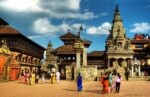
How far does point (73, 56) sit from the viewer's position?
225 feet

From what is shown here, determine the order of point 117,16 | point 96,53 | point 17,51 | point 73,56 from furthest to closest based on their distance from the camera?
point 96,53
point 117,16
point 73,56
point 17,51

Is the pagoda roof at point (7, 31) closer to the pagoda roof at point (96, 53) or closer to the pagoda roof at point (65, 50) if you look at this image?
the pagoda roof at point (65, 50)

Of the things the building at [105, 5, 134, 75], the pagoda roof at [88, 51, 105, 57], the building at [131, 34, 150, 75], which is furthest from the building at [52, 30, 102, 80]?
the building at [131, 34, 150, 75]

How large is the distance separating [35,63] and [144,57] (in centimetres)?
2763

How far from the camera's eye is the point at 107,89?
2514cm

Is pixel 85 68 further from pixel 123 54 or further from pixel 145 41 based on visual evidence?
pixel 145 41

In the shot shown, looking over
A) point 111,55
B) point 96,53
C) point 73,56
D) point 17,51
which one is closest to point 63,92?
point 17,51

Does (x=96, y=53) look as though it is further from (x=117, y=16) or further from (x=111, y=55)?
(x=111, y=55)

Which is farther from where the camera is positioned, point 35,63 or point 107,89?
point 35,63

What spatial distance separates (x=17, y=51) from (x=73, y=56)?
12.4m

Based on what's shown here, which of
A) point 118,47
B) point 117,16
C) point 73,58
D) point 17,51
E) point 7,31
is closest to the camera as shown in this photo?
point 7,31

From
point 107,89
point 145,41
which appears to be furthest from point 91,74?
point 145,41

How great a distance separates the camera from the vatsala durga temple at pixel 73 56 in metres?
46.3

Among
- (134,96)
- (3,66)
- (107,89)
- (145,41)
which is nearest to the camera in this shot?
(134,96)
